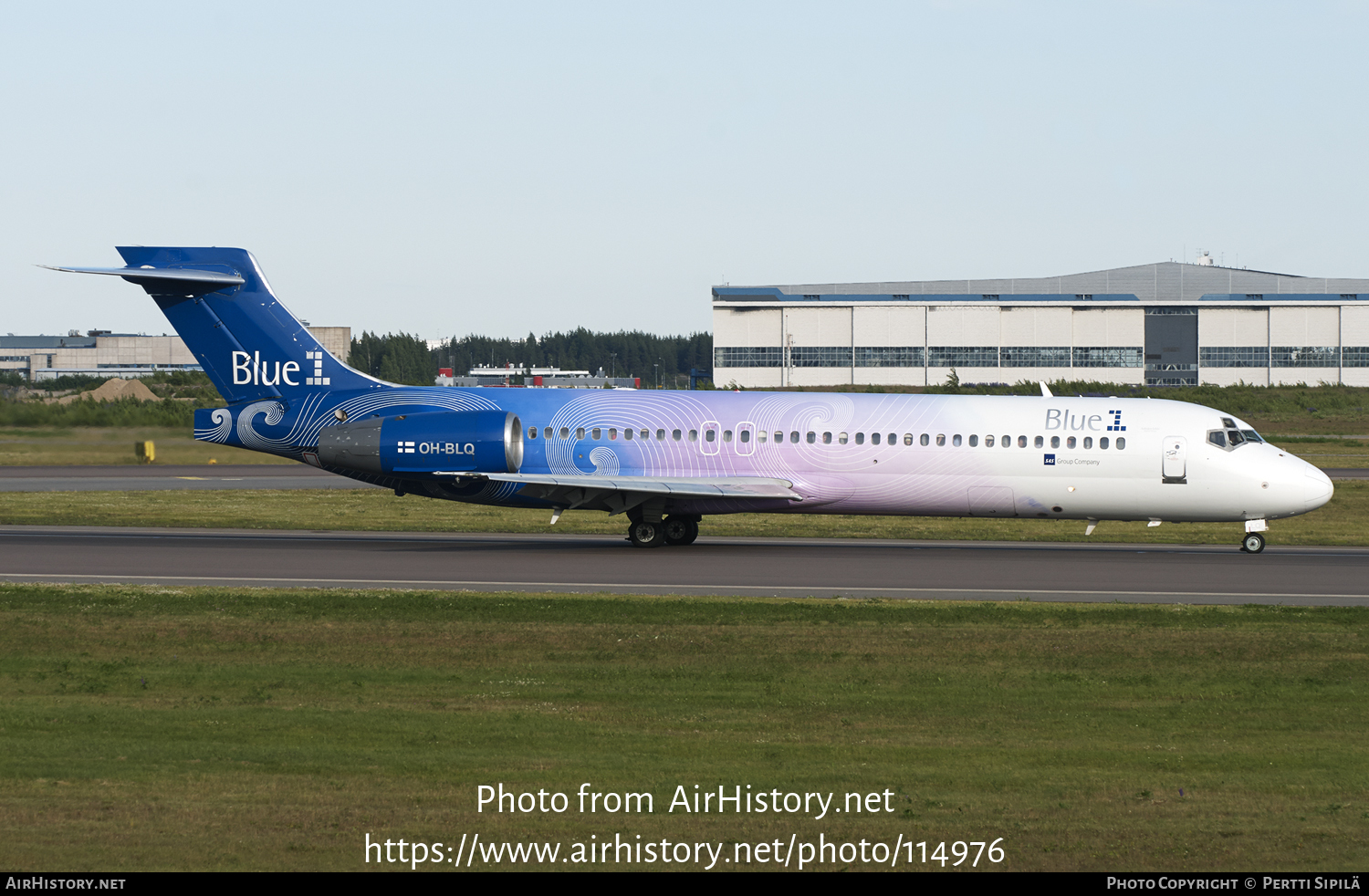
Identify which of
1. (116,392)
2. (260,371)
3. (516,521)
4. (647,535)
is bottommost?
(516,521)

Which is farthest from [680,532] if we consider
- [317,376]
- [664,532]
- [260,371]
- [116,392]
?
[116,392]

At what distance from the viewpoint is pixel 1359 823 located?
404 inches

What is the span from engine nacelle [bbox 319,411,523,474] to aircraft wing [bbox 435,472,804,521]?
36 centimetres

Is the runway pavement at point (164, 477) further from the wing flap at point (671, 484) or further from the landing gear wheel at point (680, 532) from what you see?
the landing gear wheel at point (680, 532)

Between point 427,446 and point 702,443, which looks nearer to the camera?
point 427,446

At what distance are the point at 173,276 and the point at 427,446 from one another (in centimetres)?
757

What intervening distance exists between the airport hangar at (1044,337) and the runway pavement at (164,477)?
75.5 metres

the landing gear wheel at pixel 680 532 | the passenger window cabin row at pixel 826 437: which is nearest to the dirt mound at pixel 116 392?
the passenger window cabin row at pixel 826 437

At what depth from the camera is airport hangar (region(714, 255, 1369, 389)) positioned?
126 metres

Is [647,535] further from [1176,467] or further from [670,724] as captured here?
[670,724]

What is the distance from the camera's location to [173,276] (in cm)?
3142

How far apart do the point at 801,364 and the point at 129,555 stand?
104m

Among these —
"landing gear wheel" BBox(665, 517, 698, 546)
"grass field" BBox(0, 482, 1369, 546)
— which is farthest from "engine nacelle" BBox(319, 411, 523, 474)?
"grass field" BBox(0, 482, 1369, 546)
